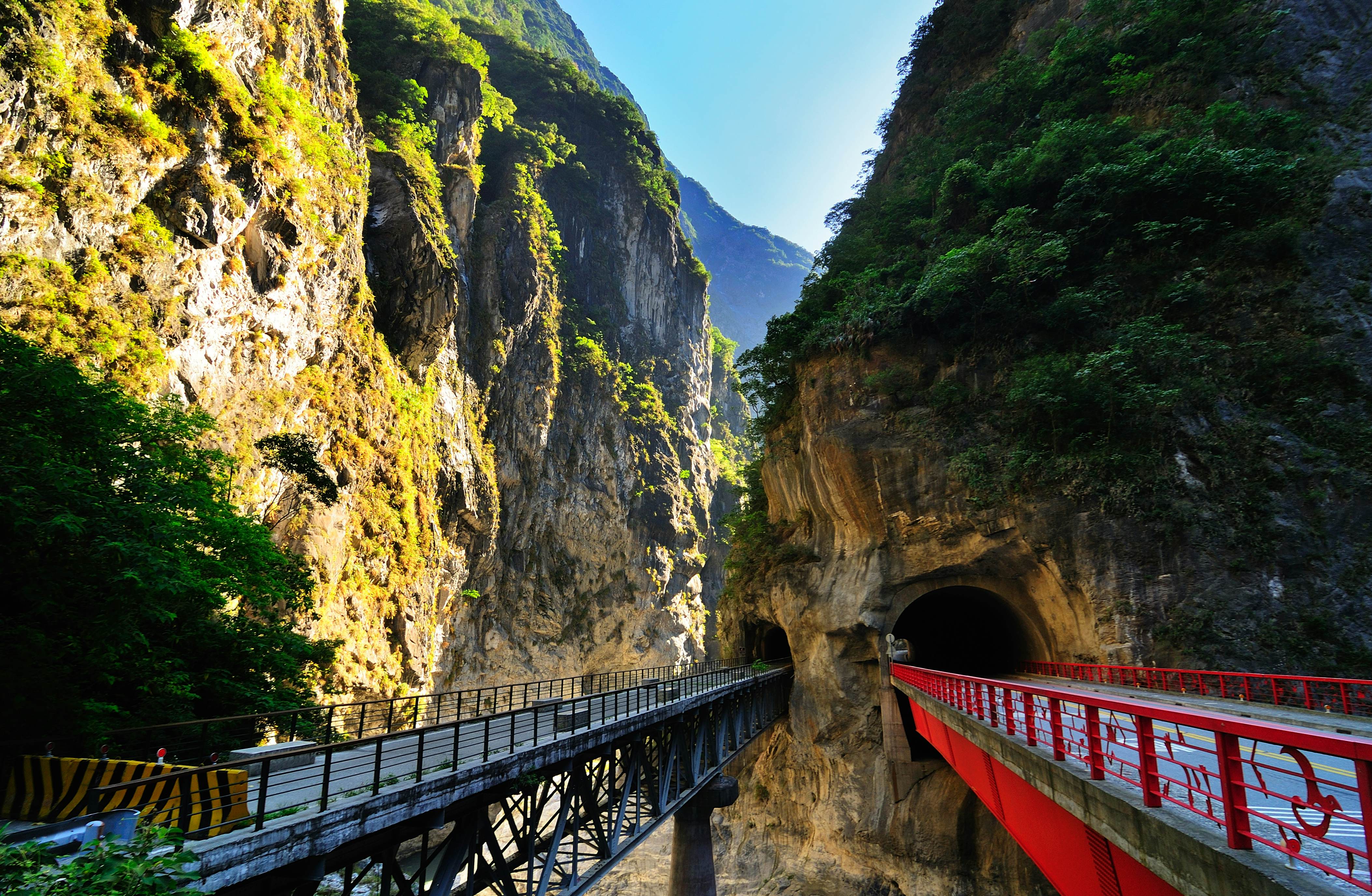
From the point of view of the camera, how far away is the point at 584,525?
48625mm

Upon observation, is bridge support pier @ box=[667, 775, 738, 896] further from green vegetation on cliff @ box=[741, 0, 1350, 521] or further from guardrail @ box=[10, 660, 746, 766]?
green vegetation on cliff @ box=[741, 0, 1350, 521]

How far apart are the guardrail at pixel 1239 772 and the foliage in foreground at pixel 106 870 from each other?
6210mm

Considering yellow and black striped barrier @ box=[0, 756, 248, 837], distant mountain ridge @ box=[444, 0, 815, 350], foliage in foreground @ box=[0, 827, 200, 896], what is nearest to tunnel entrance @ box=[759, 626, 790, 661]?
yellow and black striped barrier @ box=[0, 756, 248, 837]

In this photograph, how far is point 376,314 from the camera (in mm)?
31188

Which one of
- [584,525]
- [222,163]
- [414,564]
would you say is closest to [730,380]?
[584,525]

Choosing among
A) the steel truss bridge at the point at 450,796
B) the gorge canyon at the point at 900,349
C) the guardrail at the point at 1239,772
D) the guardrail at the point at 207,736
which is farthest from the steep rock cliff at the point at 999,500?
the guardrail at the point at 207,736

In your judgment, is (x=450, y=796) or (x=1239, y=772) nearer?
(x=1239, y=772)

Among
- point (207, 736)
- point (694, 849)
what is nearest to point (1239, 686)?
point (694, 849)

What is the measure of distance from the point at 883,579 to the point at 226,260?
2598 cm

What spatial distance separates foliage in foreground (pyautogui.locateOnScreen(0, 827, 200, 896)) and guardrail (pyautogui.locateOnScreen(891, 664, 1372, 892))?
6.21 metres

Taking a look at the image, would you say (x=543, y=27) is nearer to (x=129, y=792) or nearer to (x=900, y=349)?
(x=900, y=349)

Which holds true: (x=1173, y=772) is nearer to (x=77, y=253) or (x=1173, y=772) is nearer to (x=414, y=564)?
(x=77, y=253)

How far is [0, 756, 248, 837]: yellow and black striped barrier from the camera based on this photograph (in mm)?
5340

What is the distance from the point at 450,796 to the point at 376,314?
96.2ft
